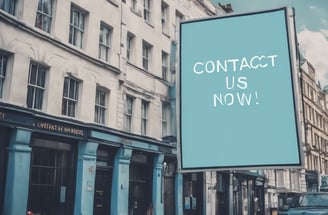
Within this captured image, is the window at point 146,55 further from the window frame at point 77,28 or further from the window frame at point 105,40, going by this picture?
the window frame at point 77,28

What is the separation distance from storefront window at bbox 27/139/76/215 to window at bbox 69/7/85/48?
161 inches

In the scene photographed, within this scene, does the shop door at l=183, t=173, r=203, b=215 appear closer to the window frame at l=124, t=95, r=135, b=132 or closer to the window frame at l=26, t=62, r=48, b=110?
the window frame at l=124, t=95, r=135, b=132

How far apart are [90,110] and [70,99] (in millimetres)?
1100

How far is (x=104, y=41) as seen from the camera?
1781 centimetres

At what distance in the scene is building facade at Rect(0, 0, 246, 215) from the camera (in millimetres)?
12836

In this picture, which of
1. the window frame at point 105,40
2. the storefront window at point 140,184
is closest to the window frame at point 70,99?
the window frame at point 105,40

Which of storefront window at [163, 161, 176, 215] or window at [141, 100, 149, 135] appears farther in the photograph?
storefront window at [163, 161, 176, 215]

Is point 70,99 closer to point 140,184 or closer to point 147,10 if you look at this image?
point 140,184

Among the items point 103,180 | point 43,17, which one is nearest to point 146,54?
point 103,180

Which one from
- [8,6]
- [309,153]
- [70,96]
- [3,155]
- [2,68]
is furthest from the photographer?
[309,153]

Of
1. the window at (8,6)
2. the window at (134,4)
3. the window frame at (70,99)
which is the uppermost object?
the window at (134,4)

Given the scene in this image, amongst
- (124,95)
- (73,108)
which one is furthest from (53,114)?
(124,95)

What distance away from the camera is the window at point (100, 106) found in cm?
1691

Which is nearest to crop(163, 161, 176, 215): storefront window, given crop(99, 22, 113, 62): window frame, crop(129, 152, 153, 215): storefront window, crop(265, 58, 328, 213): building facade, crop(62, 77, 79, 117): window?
crop(129, 152, 153, 215): storefront window
